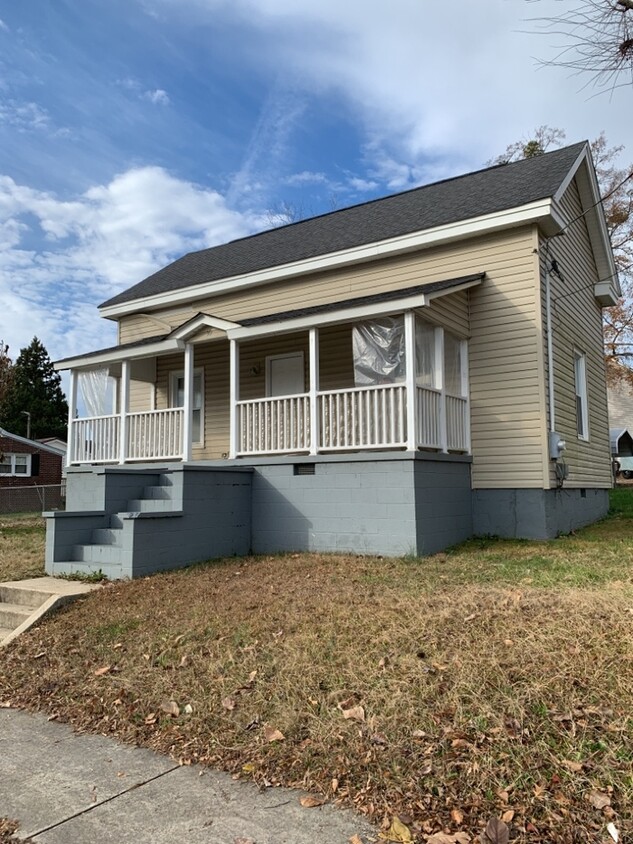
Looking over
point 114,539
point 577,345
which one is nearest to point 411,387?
point 114,539

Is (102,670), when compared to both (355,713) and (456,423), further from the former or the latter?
(456,423)

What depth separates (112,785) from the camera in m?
3.05

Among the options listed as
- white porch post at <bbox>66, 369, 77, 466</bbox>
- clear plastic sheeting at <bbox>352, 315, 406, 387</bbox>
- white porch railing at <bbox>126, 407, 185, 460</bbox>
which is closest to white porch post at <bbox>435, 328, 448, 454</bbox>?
clear plastic sheeting at <bbox>352, 315, 406, 387</bbox>

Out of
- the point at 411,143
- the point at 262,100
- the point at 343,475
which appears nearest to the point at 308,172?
the point at 262,100

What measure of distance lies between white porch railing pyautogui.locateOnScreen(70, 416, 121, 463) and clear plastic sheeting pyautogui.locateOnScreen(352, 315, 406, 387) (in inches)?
192

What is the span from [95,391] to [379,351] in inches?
237

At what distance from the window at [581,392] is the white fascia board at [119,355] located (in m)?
7.65

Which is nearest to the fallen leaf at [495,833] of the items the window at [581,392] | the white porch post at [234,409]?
the white porch post at [234,409]

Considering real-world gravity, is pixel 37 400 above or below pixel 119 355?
above

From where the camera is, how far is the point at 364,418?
8.75 m

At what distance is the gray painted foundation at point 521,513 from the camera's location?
9.36m

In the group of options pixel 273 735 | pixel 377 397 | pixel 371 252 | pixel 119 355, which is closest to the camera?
pixel 273 735

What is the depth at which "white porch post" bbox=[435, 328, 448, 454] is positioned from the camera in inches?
352

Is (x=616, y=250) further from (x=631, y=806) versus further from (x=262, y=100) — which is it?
(x=631, y=806)
